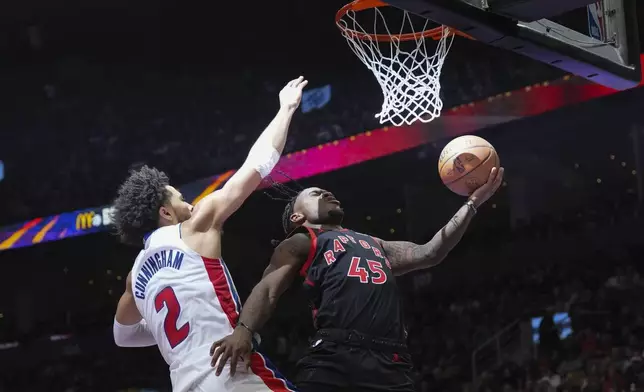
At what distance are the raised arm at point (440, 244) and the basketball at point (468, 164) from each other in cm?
4

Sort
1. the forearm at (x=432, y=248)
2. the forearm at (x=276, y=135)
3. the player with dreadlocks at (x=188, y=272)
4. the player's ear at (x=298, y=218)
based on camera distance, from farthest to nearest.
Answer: the player's ear at (x=298, y=218) → the forearm at (x=432, y=248) → the forearm at (x=276, y=135) → the player with dreadlocks at (x=188, y=272)

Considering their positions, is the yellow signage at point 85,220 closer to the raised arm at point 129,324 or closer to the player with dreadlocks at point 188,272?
the raised arm at point 129,324

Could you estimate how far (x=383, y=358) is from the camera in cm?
354

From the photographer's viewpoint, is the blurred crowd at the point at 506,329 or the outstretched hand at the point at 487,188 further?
the blurred crowd at the point at 506,329

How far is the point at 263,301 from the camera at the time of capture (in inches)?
136

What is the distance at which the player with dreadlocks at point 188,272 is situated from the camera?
3.32 m

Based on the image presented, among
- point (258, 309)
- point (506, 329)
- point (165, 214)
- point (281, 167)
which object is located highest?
point (165, 214)

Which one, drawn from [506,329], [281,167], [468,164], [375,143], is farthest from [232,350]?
[281,167]

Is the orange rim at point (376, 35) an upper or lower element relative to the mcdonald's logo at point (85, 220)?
upper

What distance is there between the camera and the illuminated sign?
40.8 feet

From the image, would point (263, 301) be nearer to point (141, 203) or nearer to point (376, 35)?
point (141, 203)

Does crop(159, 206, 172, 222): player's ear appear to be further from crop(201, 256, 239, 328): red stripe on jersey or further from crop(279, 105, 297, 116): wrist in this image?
crop(279, 105, 297, 116): wrist

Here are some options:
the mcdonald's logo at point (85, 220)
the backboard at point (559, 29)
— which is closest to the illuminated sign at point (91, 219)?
the mcdonald's logo at point (85, 220)

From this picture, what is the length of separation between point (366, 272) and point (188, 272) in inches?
29.6
